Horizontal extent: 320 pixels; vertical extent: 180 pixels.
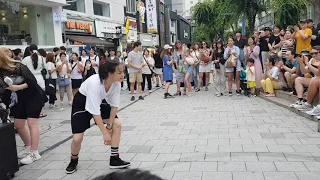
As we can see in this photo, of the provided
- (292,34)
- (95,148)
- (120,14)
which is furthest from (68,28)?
(95,148)

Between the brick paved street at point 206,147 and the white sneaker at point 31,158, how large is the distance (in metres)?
0.10

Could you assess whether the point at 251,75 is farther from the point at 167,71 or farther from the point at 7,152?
the point at 7,152

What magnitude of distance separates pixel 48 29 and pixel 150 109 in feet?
36.0

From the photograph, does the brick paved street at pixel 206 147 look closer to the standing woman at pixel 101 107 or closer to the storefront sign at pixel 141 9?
the standing woman at pixel 101 107

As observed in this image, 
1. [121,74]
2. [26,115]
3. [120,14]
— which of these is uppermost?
[120,14]

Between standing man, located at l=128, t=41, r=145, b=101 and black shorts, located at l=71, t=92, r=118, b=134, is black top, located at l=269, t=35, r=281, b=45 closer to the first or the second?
standing man, located at l=128, t=41, r=145, b=101

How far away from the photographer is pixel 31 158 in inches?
197

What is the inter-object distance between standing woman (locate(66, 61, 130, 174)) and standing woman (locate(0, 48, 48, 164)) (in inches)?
31.2

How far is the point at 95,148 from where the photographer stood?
18.5 ft

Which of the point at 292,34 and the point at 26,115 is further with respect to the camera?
the point at 292,34

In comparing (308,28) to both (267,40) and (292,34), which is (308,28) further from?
(267,40)

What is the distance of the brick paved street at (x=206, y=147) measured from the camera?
4.31m

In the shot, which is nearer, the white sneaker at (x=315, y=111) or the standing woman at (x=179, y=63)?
the white sneaker at (x=315, y=111)

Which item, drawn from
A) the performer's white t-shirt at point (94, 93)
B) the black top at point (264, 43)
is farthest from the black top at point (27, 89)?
the black top at point (264, 43)
